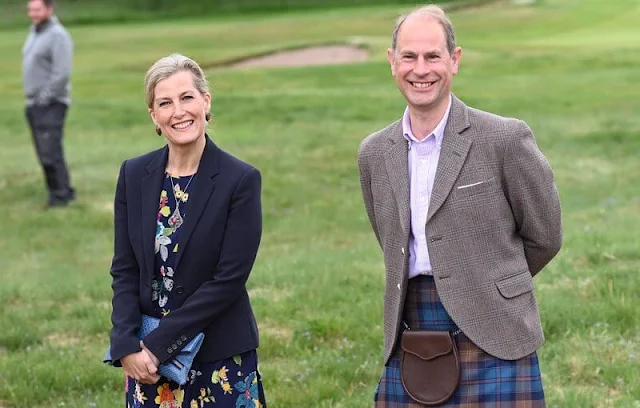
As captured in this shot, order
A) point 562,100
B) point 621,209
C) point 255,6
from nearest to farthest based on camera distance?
point 621,209, point 562,100, point 255,6

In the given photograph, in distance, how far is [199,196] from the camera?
155 inches

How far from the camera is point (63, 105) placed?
12.2m

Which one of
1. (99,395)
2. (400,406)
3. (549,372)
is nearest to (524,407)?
(400,406)

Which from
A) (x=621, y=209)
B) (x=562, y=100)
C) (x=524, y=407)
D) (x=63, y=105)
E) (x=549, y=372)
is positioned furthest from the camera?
(x=562, y=100)

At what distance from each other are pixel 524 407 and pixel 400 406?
0.42 m

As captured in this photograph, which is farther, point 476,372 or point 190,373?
point 190,373

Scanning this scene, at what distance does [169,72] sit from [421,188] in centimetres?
97

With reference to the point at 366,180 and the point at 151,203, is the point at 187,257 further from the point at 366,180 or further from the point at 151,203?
the point at 366,180

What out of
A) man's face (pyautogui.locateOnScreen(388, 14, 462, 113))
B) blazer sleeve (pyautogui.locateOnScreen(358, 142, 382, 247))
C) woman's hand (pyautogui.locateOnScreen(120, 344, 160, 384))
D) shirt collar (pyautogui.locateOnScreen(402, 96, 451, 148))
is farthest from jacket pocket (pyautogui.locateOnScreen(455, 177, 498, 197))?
woman's hand (pyautogui.locateOnScreen(120, 344, 160, 384))

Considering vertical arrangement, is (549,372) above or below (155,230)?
below

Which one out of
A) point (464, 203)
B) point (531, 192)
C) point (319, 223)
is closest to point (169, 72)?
point (464, 203)

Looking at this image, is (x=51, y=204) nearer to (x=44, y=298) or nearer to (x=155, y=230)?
(x=44, y=298)

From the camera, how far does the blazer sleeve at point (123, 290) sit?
389cm

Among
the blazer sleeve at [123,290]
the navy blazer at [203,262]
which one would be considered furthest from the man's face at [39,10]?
the navy blazer at [203,262]
